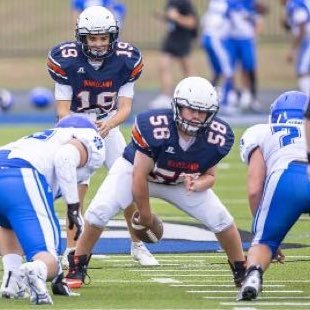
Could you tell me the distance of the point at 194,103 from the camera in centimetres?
777

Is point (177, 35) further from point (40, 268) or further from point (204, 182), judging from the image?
point (40, 268)

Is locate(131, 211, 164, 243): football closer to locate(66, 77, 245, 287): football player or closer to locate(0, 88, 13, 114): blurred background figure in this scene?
locate(66, 77, 245, 287): football player

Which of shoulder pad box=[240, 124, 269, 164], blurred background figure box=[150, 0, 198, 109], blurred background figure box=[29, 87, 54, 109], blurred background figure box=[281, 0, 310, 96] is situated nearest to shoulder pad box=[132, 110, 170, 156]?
shoulder pad box=[240, 124, 269, 164]

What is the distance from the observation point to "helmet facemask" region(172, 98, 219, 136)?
7.76 metres

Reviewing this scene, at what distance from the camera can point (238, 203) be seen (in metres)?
12.4

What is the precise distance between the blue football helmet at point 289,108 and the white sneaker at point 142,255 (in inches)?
61.9

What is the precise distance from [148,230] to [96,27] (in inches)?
63.3

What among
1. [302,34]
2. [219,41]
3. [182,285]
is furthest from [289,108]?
[219,41]

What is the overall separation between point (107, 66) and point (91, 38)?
29cm

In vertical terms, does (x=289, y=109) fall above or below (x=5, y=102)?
above

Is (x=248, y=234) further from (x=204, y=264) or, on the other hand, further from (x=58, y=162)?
(x=58, y=162)

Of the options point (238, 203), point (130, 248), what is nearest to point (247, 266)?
point (130, 248)

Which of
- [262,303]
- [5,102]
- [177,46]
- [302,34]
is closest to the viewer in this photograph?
[262,303]

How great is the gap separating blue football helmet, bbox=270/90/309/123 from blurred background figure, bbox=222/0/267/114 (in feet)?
39.6
